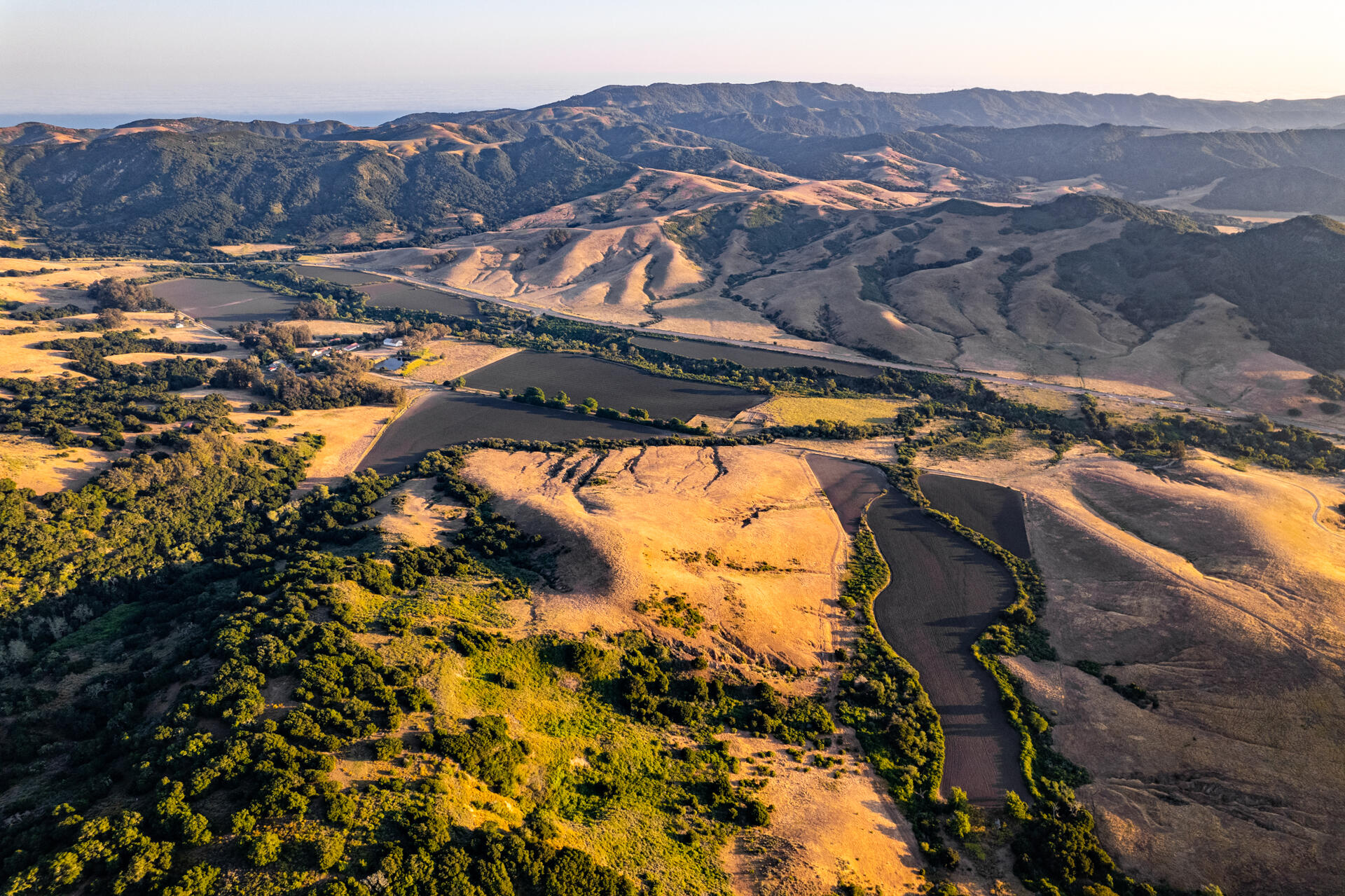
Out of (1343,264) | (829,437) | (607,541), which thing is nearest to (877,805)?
(607,541)

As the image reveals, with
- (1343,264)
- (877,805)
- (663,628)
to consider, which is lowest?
(877,805)

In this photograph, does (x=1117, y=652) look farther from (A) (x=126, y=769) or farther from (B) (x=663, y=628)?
(A) (x=126, y=769)

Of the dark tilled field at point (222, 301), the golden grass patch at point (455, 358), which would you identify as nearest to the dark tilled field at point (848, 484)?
the golden grass patch at point (455, 358)

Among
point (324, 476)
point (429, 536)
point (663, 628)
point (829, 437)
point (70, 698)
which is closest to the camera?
point (70, 698)

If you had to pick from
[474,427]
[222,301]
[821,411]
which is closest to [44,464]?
[474,427]

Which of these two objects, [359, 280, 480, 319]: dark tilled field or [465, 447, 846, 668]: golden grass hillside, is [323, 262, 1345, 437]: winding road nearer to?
[359, 280, 480, 319]: dark tilled field
